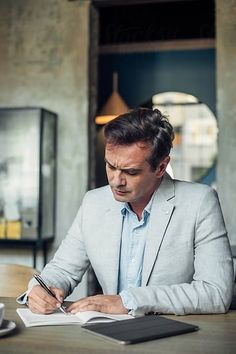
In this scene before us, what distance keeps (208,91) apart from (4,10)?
236 centimetres

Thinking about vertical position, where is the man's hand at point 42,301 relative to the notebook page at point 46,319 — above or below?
above

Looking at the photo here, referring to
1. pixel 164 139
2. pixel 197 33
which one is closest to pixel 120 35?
pixel 197 33

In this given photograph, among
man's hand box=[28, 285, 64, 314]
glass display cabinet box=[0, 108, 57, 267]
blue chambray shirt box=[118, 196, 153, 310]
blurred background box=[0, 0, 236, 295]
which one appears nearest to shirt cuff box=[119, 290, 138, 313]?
man's hand box=[28, 285, 64, 314]

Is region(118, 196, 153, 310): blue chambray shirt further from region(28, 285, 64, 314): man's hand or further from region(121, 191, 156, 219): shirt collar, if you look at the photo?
region(28, 285, 64, 314): man's hand

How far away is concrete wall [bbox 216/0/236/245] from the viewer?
5012 mm

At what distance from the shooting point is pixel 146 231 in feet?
8.02

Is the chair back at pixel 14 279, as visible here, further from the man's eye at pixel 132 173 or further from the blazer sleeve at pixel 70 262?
the man's eye at pixel 132 173

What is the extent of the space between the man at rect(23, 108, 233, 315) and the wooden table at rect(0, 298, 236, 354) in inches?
12.5

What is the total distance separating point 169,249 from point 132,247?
0.16m

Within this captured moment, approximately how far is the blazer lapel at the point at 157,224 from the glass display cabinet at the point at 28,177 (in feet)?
9.21

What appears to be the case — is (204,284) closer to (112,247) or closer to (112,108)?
(112,247)

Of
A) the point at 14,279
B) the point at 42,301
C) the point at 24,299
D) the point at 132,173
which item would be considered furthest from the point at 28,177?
the point at 42,301

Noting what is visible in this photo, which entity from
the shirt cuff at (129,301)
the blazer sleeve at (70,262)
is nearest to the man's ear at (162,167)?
the blazer sleeve at (70,262)

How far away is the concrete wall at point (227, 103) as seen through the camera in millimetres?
5012
